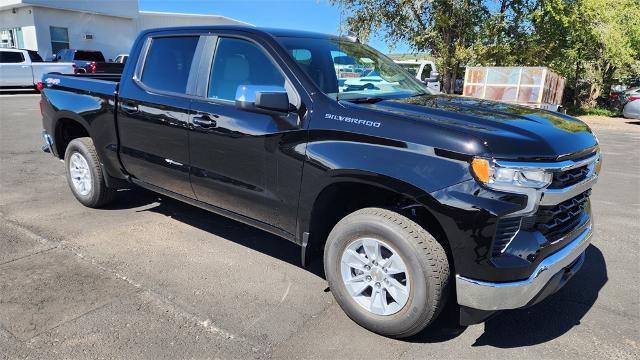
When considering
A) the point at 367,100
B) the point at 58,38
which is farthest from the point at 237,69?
A: the point at 58,38

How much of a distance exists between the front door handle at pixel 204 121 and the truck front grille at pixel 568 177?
233cm

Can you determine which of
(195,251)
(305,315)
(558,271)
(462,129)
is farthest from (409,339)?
(195,251)

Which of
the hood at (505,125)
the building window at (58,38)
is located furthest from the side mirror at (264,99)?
the building window at (58,38)

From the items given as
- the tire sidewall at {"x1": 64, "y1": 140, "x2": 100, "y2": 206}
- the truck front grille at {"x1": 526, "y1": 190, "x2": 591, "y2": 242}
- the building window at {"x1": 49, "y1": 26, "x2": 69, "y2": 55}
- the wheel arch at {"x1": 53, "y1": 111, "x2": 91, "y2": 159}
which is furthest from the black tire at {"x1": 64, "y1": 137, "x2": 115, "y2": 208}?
the building window at {"x1": 49, "y1": 26, "x2": 69, "y2": 55}

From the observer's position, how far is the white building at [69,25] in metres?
27.9

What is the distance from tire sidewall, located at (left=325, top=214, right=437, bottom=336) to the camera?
275 centimetres

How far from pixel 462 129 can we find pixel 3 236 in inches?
163

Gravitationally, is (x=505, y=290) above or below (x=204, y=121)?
below

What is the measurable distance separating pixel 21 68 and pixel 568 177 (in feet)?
71.9

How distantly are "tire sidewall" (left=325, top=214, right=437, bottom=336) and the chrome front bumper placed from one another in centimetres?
20

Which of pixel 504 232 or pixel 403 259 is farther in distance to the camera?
pixel 403 259

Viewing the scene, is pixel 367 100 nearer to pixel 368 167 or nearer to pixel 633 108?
pixel 368 167

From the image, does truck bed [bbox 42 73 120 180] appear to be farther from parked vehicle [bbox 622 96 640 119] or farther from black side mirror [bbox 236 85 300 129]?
parked vehicle [bbox 622 96 640 119]

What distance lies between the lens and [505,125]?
9.29 ft
